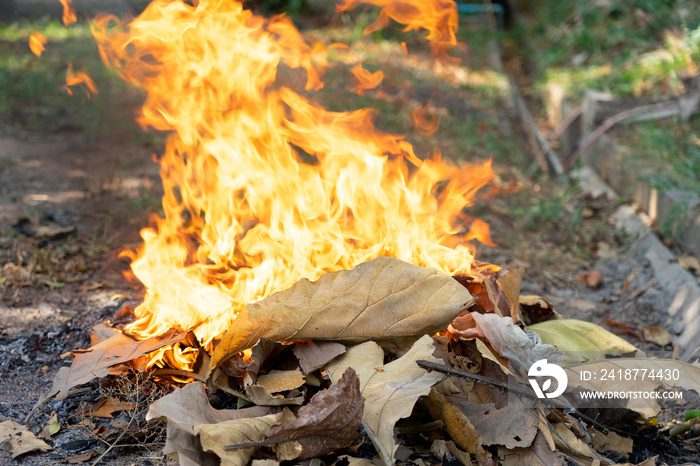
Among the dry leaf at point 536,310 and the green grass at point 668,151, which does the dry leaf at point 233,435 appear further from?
the green grass at point 668,151

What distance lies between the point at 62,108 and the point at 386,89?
151 inches

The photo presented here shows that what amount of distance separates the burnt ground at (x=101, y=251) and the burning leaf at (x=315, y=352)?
1.89ft

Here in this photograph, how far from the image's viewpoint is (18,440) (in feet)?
6.57

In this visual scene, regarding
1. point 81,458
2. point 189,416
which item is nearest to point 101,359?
point 81,458

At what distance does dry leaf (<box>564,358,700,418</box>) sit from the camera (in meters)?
2.26

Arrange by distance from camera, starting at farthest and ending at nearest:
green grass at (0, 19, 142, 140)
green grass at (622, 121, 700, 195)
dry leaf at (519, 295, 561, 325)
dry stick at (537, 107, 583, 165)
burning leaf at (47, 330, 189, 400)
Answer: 1. dry stick at (537, 107, 583, 165)
2. green grass at (0, 19, 142, 140)
3. green grass at (622, 121, 700, 195)
4. dry leaf at (519, 295, 561, 325)
5. burning leaf at (47, 330, 189, 400)

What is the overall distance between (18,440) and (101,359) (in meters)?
0.38

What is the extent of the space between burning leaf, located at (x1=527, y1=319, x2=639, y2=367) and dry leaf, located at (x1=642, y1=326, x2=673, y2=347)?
2.94 ft

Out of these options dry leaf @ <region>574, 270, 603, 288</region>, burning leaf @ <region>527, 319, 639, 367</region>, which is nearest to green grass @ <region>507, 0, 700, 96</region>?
dry leaf @ <region>574, 270, 603, 288</region>

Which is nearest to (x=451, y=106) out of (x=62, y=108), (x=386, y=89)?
Answer: (x=386, y=89)

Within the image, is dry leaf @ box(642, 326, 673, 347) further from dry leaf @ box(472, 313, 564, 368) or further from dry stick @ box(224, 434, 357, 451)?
dry stick @ box(224, 434, 357, 451)

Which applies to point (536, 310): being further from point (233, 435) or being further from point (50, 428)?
point (50, 428)

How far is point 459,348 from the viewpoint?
2.33 metres

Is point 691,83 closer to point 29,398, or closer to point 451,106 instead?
point 451,106
